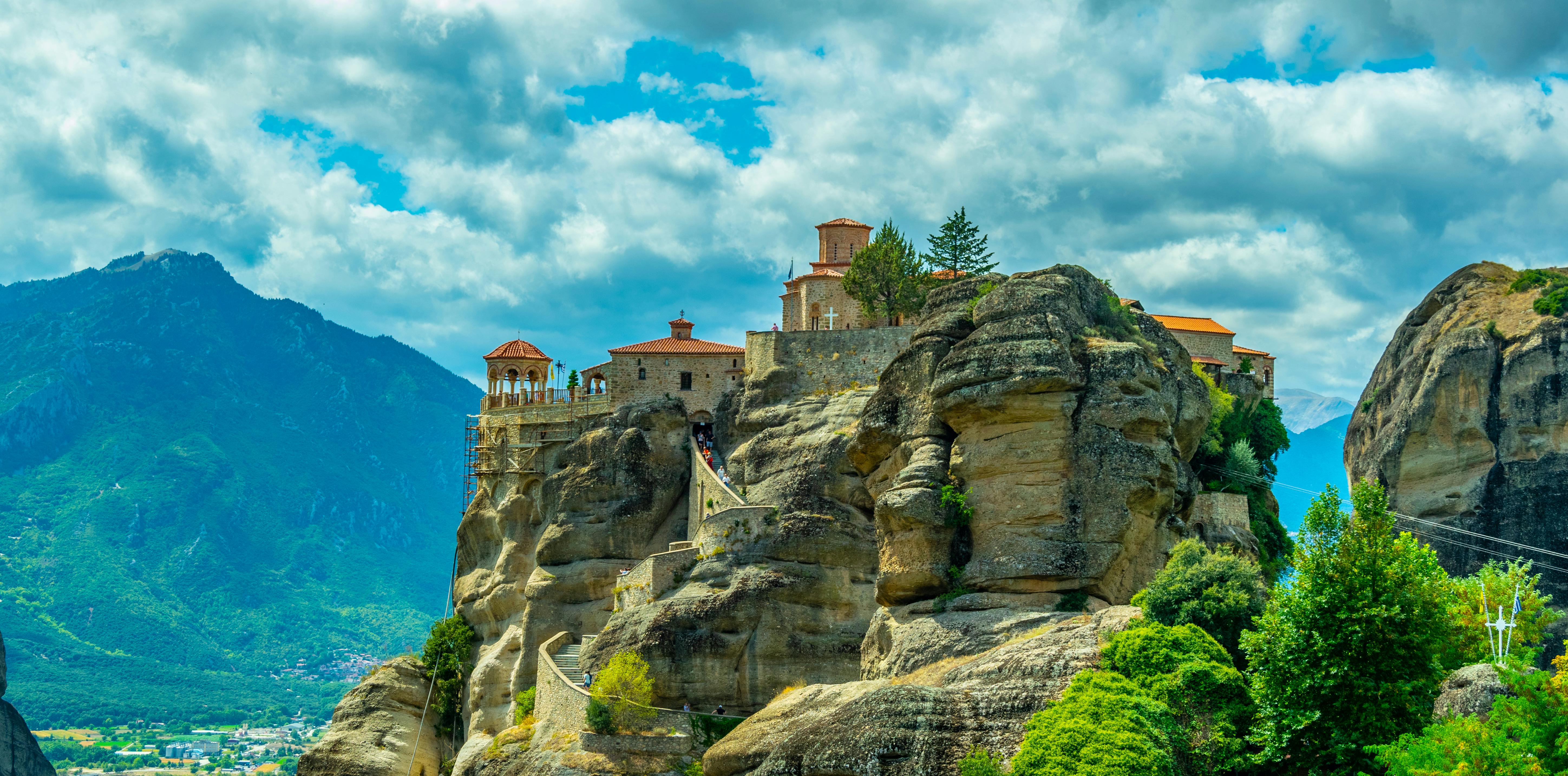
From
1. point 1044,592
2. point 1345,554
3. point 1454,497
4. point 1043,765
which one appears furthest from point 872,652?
point 1454,497

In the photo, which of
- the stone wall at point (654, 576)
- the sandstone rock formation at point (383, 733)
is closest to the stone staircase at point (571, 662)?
the stone wall at point (654, 576)

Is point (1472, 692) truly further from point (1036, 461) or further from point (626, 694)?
point (626, 694)

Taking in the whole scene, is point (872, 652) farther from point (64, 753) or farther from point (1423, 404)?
point (64, 753)

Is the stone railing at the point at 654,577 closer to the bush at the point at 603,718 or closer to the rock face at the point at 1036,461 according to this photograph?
the bush at the point at 603,718

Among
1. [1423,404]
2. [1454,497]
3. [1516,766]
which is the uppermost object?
[1423,404]

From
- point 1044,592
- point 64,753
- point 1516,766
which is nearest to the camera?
point 1516,766

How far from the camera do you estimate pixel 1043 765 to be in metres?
40.1

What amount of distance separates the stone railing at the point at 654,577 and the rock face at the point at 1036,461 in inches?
482

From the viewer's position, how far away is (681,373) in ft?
257

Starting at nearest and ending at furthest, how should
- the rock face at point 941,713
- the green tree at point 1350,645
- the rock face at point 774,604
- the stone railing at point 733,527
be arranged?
the green tree at point 1350,645 → the rock face at point 941,713 → the rock face at point 774,604 → the stone railing at point 733,527

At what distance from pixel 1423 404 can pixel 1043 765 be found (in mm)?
46162

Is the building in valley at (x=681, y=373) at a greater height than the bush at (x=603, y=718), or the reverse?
the building in valley at (x=681, y=373)

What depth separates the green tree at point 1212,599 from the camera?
4475 cm

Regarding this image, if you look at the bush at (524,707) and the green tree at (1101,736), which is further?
the bush at (524,707)
